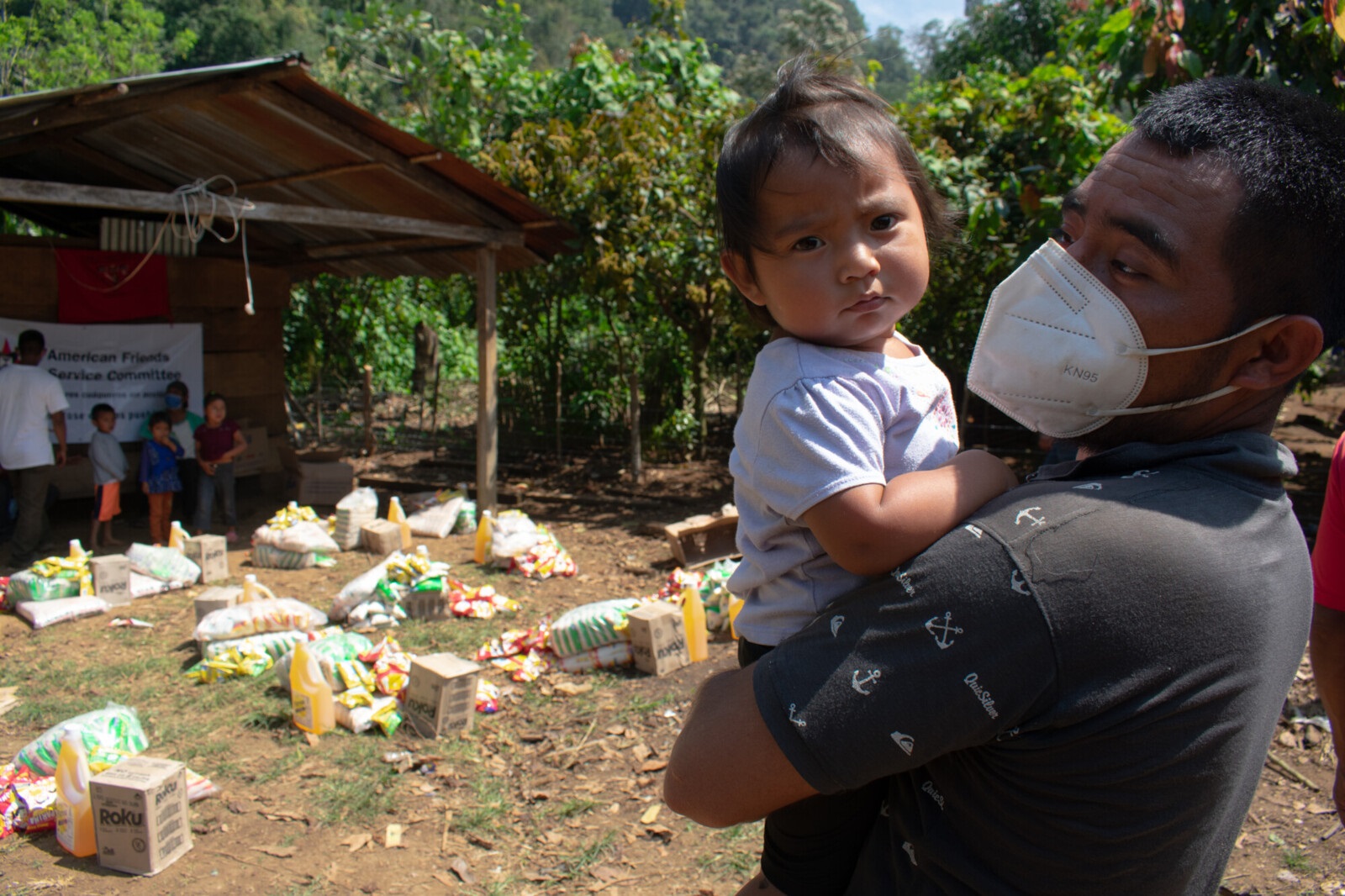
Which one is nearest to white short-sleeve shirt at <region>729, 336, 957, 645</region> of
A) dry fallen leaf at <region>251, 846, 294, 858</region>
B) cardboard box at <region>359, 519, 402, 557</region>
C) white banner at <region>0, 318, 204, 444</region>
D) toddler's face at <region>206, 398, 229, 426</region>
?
dry fallen leaf at <region>251, 846, 294, 858</region>

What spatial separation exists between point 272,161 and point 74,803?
6.39 metres

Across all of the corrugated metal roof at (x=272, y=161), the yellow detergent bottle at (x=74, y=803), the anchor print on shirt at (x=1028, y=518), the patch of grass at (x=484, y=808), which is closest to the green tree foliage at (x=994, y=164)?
the corrugated metal roof at (x=272, y=161)

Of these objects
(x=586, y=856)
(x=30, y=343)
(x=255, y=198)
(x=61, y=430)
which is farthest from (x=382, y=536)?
(x=586, y=856)

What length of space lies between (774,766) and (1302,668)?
524 cm

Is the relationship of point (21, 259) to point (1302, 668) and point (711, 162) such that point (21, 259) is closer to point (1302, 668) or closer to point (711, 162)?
point (711, 162)

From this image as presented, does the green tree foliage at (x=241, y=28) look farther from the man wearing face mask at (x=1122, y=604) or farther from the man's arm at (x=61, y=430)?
the man wearing face mask at (x=1122, y=604)

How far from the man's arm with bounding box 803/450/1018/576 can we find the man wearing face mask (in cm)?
5

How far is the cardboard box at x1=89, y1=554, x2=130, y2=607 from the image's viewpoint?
704 cm

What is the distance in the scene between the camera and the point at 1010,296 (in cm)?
138

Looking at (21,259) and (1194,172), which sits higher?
(21,259)

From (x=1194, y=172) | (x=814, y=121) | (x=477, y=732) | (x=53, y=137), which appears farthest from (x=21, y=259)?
(x=1194, y=172)

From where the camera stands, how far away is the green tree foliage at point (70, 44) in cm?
1936

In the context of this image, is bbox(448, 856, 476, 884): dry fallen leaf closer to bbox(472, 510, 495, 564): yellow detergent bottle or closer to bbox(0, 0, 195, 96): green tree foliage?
bbox(472, 510, 495, 564): yellow detergent bottle

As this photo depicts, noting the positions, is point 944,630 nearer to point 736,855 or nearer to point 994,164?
point 736,855
